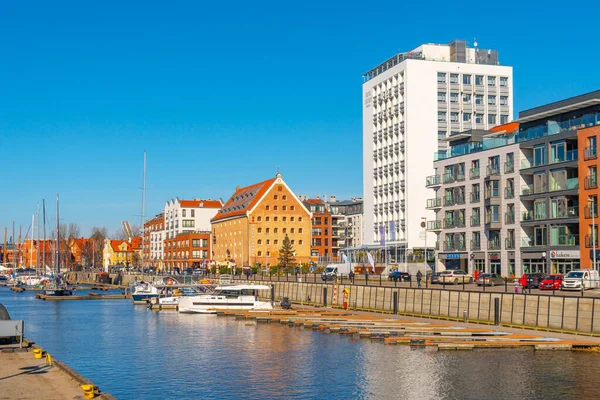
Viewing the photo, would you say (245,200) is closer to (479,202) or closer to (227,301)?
(479,202)

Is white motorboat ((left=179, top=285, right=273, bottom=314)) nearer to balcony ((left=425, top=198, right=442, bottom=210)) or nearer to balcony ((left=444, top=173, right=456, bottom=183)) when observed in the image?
balcony ((left=444, top=173, right=456, bottom=183))

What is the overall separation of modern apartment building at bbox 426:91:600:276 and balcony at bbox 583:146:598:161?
0.35 ft

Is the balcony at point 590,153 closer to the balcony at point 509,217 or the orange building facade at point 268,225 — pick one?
the balcony at point 509,217

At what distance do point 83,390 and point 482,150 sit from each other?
278 feet

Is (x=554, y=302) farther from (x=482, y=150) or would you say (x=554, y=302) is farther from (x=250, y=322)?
(x=482, y=150)

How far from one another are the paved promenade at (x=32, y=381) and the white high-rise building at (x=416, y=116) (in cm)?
10675

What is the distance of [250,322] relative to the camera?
71.4 m

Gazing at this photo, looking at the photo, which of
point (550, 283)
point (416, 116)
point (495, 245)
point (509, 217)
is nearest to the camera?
point (550, 283)

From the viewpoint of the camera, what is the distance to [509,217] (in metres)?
101

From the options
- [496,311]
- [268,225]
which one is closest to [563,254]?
[496,311]

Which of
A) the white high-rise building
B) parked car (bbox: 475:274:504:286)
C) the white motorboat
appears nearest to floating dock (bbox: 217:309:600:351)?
the white motorboat

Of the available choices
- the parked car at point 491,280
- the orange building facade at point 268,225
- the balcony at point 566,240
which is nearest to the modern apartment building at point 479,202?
the balcony at point 566,240

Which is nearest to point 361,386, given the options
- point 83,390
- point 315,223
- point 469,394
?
point 469,394

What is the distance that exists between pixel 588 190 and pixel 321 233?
362 feet
